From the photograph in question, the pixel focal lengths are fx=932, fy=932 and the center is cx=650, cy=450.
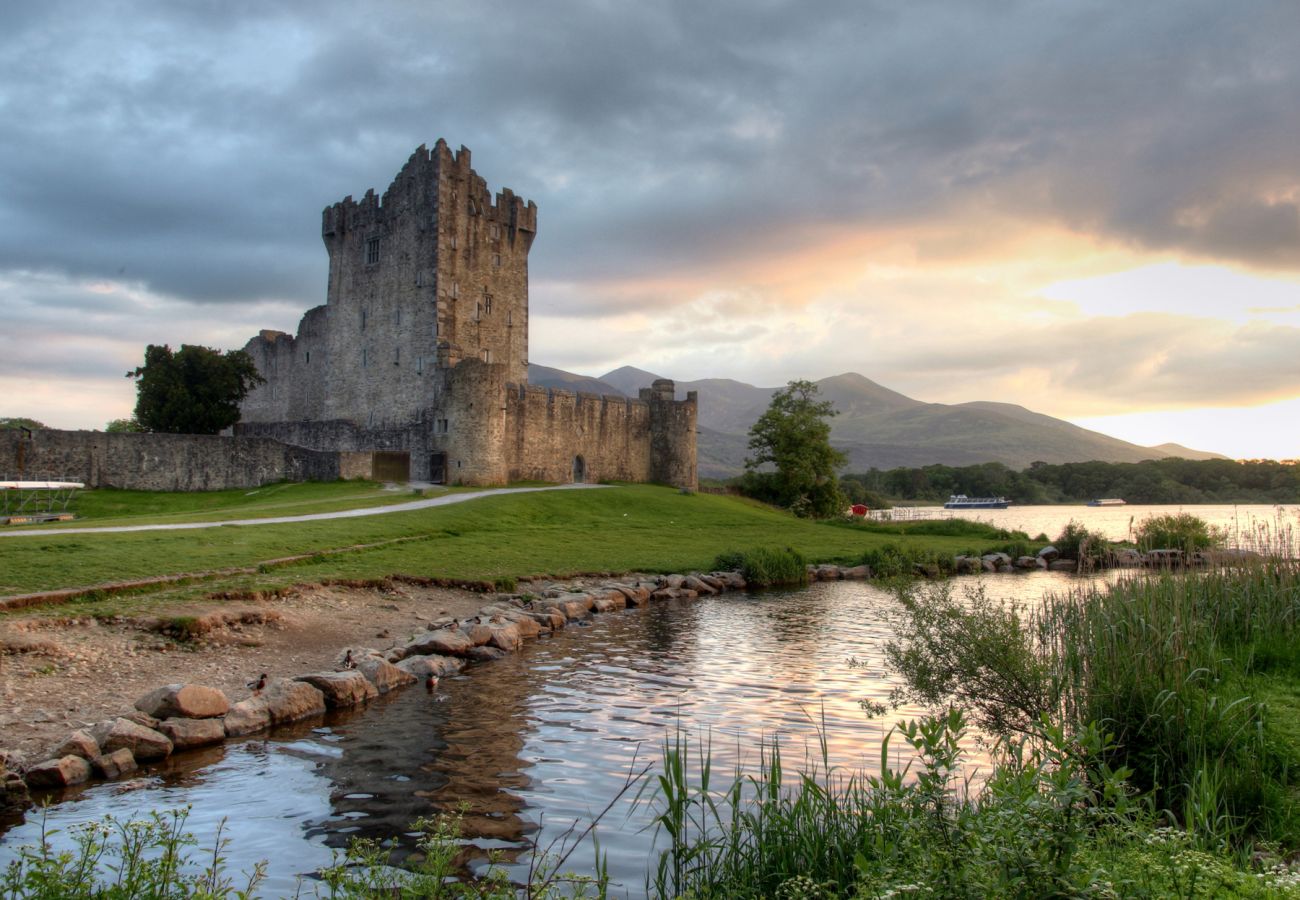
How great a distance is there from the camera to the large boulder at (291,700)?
442 inches

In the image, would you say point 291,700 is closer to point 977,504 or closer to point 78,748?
point 78,748

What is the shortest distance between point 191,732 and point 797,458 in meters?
48.4

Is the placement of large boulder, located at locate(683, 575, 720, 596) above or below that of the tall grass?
below

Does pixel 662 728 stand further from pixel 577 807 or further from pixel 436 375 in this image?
pixel 436 375

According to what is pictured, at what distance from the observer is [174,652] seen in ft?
44.7

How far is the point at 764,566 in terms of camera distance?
29.1 meters

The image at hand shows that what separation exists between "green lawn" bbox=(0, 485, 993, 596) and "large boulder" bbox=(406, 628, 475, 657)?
4.42 metres

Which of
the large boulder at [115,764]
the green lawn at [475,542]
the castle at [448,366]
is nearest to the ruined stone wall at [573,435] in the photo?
the castle at [448,366]

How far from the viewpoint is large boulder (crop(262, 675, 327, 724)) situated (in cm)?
1123

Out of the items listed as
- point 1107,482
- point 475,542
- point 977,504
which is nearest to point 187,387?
point 475,542

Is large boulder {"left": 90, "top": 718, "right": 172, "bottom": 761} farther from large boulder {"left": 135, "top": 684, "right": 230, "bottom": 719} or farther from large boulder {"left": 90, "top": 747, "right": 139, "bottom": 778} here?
large boulder {"left": 135, "top": 684, "right": 230, "bottom": 719}

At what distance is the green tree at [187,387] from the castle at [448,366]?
2.85 m

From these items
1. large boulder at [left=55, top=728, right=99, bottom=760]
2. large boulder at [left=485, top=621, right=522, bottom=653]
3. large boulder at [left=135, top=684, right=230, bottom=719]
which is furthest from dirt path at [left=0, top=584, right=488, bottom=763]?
large boulder at [left=485, top=621, right=522, bottom=653]

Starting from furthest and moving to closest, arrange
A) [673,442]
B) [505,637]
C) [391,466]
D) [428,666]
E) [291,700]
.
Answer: [673,442], [391,466], [505,637], [428,666], [291,700]
